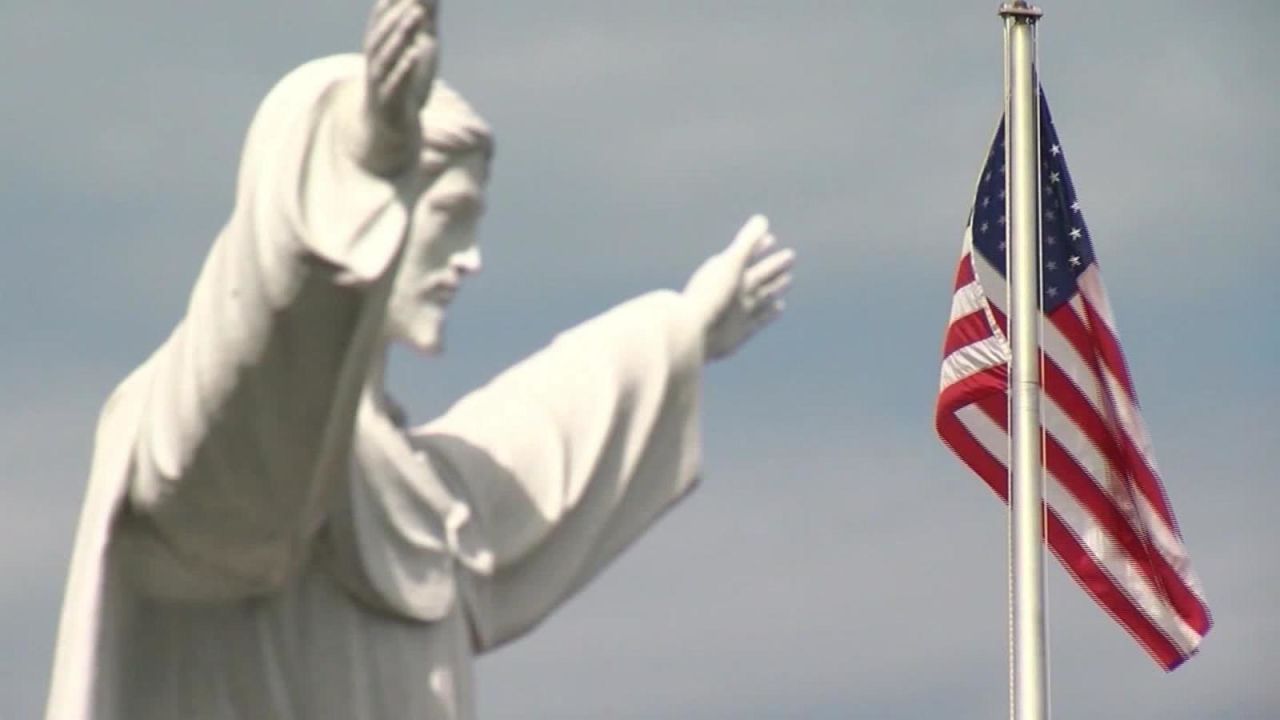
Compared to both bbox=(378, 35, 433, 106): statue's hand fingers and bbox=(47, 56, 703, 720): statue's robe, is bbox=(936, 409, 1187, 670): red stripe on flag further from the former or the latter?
bbox=(378, 35, 433, 106): statue's hand fingers

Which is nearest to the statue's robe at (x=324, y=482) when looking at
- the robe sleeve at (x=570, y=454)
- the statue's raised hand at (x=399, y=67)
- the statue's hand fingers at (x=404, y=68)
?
the robe sleeve at (x=570, y=454)

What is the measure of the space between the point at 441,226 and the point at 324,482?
0.87m

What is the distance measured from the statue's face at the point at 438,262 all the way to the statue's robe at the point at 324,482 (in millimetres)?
273

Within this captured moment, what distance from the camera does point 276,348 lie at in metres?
12.2

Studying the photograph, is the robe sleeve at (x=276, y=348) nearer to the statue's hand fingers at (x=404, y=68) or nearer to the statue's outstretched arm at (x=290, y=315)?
the statue's outstretched arm at (x=290, y=315)

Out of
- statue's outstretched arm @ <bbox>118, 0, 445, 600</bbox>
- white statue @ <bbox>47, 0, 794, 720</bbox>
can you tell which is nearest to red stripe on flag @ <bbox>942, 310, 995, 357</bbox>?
white statue @ <bbox>47, 0, 794, 720</bbox>

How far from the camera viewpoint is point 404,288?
1305 cm

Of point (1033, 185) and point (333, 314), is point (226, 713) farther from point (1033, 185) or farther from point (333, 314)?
point (1033, 185)

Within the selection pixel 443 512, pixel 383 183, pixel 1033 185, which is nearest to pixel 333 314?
pixel 383 183

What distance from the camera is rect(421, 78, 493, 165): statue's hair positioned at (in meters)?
12.9

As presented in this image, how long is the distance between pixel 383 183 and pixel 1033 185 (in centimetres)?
1285

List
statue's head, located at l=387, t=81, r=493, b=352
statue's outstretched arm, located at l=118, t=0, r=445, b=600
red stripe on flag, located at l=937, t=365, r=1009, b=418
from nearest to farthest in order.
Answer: statue's outstretched arm, located at l=118, t=0, r=445, b=600 < statue's head, located at l=387, t=81, r=493, b=352 < red stripe on flag, located at l=937, t=365, r=1009, b=418

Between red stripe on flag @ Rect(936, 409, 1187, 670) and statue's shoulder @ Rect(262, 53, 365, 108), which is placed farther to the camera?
red stripe on flag @ Rect(936, 409, 1187, 670)

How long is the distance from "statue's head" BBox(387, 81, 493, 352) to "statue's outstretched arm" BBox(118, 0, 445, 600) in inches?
13.7
